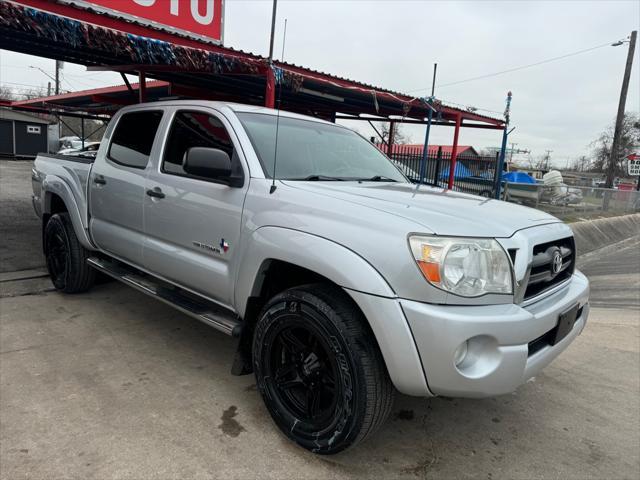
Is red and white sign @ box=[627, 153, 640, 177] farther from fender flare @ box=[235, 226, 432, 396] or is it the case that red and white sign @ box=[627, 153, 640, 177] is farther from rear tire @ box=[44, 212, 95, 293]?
fender flare @ box=[235, 226, 432, 396]

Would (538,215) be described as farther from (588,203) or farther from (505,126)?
(588,203)

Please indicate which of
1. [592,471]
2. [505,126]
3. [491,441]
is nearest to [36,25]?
[491,441]

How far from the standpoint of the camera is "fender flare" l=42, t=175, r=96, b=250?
4.46 meters

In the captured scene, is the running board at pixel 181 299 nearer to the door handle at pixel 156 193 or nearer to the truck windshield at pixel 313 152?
the door handle at pixel 156 193

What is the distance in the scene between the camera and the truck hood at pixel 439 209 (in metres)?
2.29

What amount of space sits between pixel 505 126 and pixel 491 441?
36.7 feet

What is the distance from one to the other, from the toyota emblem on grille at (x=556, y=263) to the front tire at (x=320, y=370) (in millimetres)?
1122

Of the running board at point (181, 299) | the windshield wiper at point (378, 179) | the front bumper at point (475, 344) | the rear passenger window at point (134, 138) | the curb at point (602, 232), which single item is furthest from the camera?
the curb at point (602, 232)

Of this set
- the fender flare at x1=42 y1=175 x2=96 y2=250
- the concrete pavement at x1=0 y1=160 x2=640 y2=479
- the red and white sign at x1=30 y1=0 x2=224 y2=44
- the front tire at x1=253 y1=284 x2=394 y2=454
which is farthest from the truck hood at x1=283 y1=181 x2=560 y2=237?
the red and white sign at x1=30 y1=0 x2=224 y2=44

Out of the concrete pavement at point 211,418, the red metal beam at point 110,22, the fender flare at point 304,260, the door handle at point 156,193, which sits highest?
the red metal beam at point 110,22

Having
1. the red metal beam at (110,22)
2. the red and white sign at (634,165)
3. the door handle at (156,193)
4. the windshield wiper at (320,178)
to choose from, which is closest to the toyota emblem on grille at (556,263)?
the windshield wiper at (320,178)

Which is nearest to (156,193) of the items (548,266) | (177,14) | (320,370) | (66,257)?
(320,370)

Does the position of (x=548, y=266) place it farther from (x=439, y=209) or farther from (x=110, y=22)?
(x=110, y=22)

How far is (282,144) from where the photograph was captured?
3.28m
